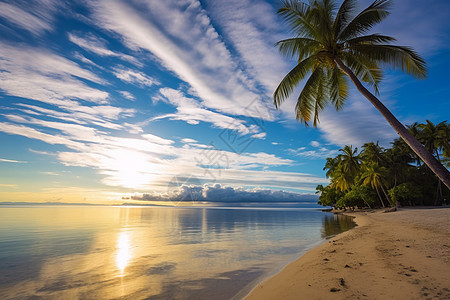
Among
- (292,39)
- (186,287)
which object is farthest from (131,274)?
(292,39)

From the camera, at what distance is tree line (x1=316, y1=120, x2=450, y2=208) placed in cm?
3859

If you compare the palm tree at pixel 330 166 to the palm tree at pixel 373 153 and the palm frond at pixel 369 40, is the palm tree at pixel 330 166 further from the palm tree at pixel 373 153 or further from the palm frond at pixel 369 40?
the palm frond at pixel 369 40

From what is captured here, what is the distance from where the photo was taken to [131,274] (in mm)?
8234

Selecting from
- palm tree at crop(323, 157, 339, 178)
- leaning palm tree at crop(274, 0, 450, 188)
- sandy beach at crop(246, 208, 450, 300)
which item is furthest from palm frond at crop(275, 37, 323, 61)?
palm tree at crop(323, 157, 339, 178)

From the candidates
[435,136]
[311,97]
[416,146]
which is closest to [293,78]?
[311,97]

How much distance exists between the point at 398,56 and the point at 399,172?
155ft

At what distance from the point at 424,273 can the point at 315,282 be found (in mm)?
2682

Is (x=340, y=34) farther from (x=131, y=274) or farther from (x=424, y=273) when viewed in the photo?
(x=131, y=274)

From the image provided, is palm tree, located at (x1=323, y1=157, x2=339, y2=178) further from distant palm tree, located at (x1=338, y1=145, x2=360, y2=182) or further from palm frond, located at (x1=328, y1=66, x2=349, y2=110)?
palm frond, located at (x1=328, y1=66, x2=349, y2=110)

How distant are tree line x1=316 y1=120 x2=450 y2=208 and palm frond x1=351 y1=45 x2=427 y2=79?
38.6m

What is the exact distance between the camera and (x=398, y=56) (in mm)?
8891

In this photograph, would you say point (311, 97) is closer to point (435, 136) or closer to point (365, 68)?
point (365, 68)

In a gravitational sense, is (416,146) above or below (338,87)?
below

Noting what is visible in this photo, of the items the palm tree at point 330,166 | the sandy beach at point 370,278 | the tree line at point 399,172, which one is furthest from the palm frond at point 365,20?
the palm tree at point 330,166
